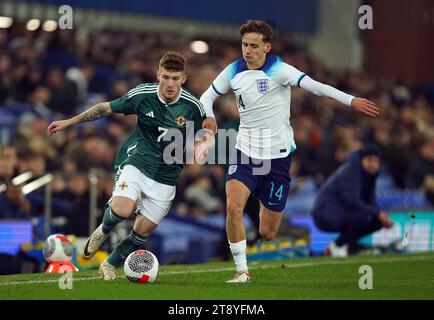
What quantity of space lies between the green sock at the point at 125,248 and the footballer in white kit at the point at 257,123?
3.29ft

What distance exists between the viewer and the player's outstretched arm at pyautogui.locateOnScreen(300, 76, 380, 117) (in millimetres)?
11312

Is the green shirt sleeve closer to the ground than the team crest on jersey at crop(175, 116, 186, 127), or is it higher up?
higher up

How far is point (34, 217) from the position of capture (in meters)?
16.9

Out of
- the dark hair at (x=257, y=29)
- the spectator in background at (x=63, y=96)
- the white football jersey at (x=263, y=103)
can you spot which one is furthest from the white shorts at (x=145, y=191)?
the spectator in background at (x=63, y=96)

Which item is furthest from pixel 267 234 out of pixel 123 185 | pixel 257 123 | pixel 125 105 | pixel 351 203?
pixel 351 203

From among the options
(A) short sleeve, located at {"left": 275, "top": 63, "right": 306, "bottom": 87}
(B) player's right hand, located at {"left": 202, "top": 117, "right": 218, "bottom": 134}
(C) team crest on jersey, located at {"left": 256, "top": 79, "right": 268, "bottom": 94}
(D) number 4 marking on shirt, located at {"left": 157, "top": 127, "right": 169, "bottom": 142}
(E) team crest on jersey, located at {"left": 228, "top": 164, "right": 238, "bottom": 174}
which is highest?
(A) short sleeve, located at {"left": 275, "top": 63, "right": 306, "bottom": 87}

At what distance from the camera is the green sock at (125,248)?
1223 centimetres

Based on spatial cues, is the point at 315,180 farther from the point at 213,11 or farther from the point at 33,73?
the point at 213,11

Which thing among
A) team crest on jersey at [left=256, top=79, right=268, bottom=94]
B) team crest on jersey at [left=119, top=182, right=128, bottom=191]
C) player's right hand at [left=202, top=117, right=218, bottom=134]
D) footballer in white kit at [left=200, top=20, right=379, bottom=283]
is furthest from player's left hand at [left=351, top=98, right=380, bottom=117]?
team crest on jersey at [left=119, top=182, right=128, bottom=191]

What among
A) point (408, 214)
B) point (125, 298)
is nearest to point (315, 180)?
point (408, 214)

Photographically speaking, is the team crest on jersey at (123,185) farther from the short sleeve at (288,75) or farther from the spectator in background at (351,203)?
the spectator in background at (351,203)

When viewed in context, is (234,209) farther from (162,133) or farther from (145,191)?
(162,133)

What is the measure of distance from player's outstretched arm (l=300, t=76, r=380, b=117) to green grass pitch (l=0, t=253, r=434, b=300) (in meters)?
1.77

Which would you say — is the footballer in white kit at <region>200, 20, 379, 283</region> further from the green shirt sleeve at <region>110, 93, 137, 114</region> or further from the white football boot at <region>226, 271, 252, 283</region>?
the green shirt sleeve at <region>110, 93, 137, 114</region>
